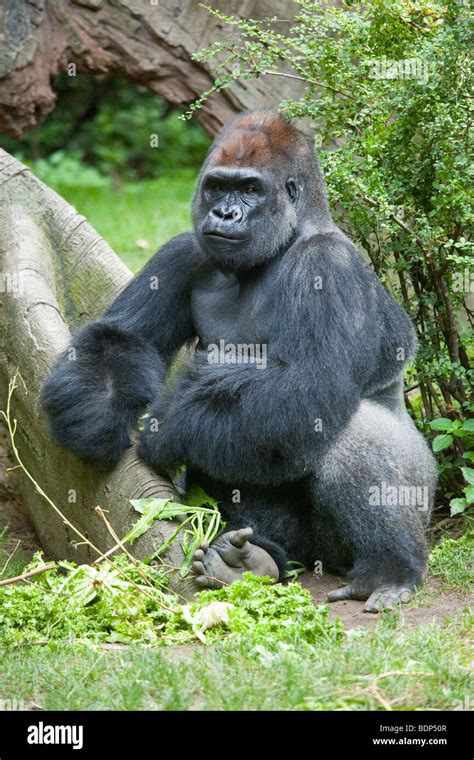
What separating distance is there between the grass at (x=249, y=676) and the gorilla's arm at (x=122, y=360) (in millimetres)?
1324

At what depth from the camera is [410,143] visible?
17.7ft

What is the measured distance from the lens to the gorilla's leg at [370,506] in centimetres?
473

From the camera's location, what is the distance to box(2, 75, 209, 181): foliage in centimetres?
1592

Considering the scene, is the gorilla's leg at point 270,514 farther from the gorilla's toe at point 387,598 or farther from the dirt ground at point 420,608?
the gorilla's toe at point 387,598

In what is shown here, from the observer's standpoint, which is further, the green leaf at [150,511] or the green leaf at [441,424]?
the green leaf at [441,424]

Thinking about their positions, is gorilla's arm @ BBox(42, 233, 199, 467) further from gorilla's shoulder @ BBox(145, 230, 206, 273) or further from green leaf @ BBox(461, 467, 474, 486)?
green leaf @ BBox(461, 467, 474, 486)

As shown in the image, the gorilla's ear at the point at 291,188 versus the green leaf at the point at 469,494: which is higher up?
the gorilla's ear at the point at 291,188

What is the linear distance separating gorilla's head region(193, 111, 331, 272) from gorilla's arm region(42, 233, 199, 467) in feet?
1.66

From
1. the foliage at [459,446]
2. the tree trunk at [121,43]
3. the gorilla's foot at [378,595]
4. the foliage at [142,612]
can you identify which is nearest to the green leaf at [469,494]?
the foliage at [459,446]

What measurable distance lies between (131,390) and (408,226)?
1670 mm

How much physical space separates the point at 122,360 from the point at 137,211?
8.10 metres

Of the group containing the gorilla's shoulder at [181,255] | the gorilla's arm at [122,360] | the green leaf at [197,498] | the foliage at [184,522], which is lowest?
the foliage at [184,522]

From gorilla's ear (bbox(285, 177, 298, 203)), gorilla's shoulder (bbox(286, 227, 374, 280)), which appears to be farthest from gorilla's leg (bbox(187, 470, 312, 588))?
gorilla's ear (bbox(285, 177, 298, 203))
